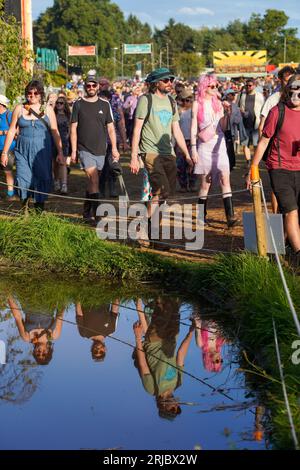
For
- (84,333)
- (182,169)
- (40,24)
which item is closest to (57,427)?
(84,333)

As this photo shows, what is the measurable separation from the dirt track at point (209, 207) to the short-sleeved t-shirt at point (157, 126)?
1054mm

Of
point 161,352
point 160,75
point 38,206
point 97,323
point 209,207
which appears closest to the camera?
point 161,352

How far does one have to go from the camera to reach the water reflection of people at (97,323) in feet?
19.8

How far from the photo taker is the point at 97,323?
671cm

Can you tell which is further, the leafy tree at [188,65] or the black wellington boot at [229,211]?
the leafy tree at [188,65]

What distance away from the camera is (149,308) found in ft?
23.3

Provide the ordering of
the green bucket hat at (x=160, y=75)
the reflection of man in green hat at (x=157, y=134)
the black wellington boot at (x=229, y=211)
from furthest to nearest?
the black wellington boot at (x=229, y=211) → the reflection of man in green hat at (x=157, y=134) → the green bucket hat at (x=160, y=75)

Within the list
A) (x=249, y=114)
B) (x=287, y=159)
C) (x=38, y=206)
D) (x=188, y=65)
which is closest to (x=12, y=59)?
(x=249, y=114)

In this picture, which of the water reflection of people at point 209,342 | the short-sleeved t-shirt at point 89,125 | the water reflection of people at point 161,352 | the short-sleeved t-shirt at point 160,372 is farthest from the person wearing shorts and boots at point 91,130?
the short-sleeved t-shirt at point 160,372

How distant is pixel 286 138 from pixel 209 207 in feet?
13.6

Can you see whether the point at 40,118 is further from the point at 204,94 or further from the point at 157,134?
the point at 204,94

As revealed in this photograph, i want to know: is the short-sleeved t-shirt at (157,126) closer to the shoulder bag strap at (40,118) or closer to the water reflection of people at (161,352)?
the shoulder bag strap at (40,118)

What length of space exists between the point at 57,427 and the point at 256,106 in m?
11.5
